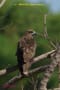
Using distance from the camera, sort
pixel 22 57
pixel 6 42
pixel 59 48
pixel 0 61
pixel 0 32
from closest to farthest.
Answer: pixel 59 48
pixel 22 57
pixel 0 61
pixel 6 42
pixel 0 32

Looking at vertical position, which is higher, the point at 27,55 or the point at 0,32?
the point at 27,55

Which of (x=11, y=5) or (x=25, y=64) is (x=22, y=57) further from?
(x=11, y=5)

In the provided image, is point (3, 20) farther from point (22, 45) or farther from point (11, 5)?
point (22, 45)

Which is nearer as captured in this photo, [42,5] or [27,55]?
[27,55]

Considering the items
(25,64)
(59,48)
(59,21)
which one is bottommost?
(59,21)

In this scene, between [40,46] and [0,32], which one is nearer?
[40,46]

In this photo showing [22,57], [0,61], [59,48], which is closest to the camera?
[59,48]

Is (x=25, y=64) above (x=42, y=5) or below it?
above

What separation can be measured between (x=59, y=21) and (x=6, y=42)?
1590 mm

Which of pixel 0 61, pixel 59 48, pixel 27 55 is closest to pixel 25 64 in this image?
pixel 27 55

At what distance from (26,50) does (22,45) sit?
0.04 meters

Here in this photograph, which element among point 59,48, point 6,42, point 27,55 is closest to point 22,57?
point 27,55

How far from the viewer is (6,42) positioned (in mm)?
7742

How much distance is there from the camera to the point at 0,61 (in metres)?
7.07
